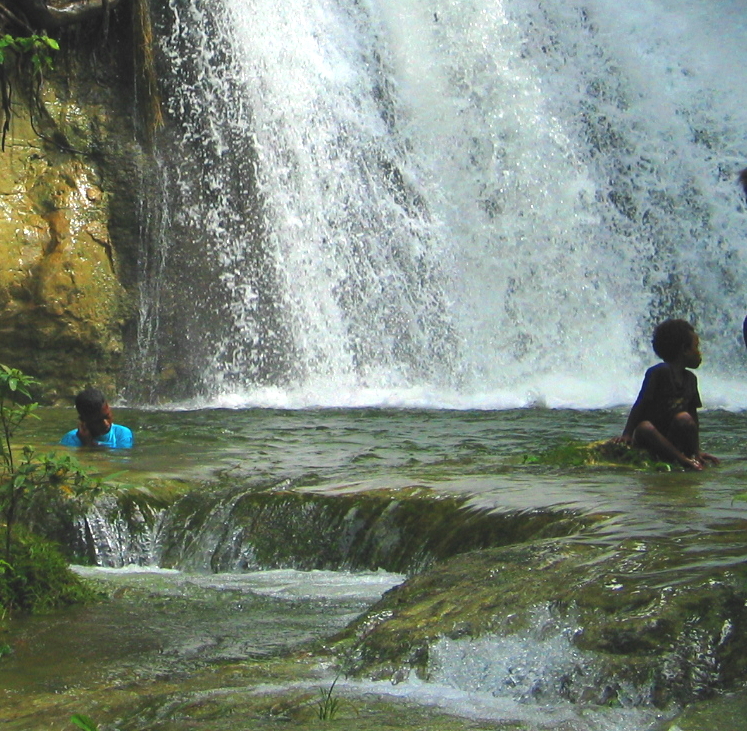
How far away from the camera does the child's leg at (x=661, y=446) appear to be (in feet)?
22.0

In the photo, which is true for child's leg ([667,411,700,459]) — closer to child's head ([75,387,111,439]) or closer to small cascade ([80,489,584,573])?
small cascade ([80,489,584,573])

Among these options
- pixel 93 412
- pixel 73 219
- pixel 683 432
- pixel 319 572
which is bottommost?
pixel 319 572

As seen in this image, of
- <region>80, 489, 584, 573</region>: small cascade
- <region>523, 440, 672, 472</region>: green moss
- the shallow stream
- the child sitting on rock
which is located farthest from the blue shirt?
the child sitting on rock

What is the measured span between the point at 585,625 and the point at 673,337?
3.77 m

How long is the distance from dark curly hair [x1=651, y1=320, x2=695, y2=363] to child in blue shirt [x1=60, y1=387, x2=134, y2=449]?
3.82 meters

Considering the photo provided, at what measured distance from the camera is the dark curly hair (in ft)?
22.0

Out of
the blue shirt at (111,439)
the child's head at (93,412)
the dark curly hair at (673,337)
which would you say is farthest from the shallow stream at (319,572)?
the dark curly hair at (673,337)

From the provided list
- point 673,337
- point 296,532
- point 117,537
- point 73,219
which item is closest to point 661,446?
point 673,337

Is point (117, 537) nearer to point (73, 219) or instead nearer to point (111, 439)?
point (111, 439)

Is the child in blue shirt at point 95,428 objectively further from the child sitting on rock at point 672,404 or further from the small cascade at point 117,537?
the child sitting on rock at point 672,404

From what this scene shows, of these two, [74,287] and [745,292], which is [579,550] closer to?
[74,287]

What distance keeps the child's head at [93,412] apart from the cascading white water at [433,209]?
4.90m

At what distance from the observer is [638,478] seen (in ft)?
20.5

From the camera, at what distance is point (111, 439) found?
8.23 m
